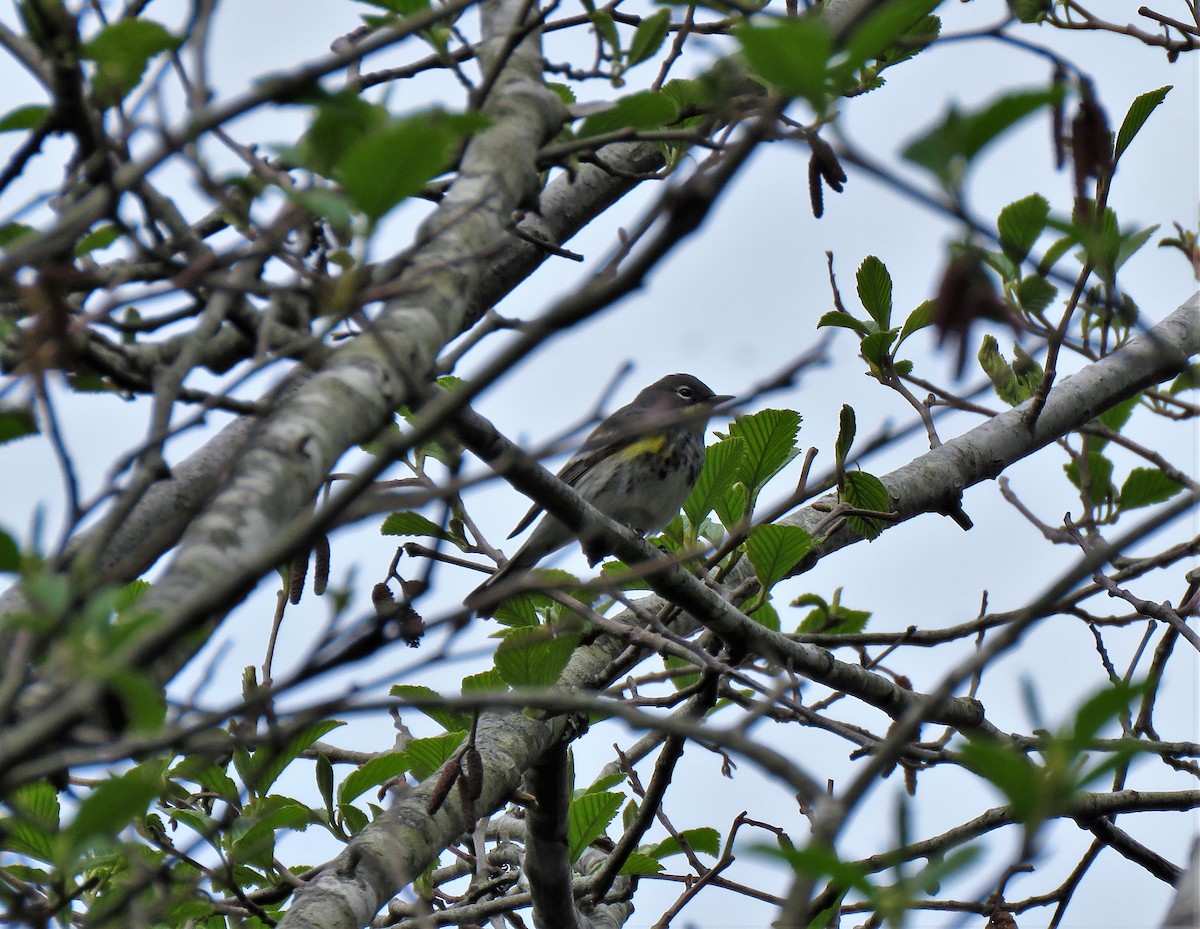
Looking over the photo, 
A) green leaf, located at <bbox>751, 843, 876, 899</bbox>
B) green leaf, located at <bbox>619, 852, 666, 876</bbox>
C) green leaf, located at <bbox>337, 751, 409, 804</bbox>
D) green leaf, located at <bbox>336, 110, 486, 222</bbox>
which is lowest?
green leaf, located at <bbox>751, 843, 876, 899</bbox>

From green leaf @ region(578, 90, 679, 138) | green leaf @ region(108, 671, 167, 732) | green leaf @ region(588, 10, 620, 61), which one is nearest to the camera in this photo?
green leaf @ region(108, 671, 167, 732)

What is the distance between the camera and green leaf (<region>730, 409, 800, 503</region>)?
4.55 metres

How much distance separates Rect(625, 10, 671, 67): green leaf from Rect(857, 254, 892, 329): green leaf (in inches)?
74.0

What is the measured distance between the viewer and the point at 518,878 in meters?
5.45

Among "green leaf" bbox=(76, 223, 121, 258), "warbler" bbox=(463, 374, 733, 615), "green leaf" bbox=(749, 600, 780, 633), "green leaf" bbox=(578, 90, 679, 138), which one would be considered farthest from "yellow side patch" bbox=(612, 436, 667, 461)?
"green leaf" bbox=(76, 223, 121, 258)

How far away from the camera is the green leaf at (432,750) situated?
14.3 ft

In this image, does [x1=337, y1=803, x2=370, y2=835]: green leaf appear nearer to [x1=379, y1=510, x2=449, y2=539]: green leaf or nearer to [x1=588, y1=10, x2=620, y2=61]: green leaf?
[x1=379, y1=510, x2=449, y2=539]: green leaf

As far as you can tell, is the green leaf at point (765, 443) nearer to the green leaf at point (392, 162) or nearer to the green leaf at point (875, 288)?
the green leaf at point (875, 288)

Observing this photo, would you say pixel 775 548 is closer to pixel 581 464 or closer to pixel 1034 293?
pixel 1034 293

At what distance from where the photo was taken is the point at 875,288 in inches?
192

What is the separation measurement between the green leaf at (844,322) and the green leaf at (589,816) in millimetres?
2035

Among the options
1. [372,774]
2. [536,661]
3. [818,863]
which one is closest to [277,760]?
[372,774]

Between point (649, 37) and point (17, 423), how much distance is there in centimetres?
175

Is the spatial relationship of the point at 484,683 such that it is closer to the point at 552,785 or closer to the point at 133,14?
the point at 552,785
